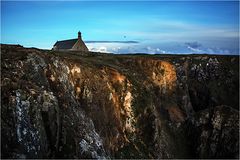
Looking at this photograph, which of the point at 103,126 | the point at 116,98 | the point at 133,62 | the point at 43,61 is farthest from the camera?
the point at 133,62

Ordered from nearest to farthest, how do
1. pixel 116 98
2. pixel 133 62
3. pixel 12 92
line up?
pixel 12 92 < pixel 116 98 < pixel 133 62

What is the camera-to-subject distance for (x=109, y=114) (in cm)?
4388

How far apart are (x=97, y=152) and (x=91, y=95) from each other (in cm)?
1022

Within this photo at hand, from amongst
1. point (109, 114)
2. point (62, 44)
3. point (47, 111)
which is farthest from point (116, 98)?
point (62, 44)

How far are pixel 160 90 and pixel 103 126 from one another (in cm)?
2656

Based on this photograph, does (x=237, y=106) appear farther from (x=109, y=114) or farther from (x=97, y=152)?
(x=97, y=152)

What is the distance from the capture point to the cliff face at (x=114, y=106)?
→ 27422mm

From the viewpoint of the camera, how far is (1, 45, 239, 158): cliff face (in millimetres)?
27422

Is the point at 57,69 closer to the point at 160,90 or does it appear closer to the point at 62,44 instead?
the point at 160,90

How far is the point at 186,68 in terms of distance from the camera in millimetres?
78250

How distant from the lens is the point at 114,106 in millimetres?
45312

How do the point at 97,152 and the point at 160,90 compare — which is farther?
the point at 160,90

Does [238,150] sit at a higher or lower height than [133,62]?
lower

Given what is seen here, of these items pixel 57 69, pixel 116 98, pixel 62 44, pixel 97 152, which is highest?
pixel 62 44
